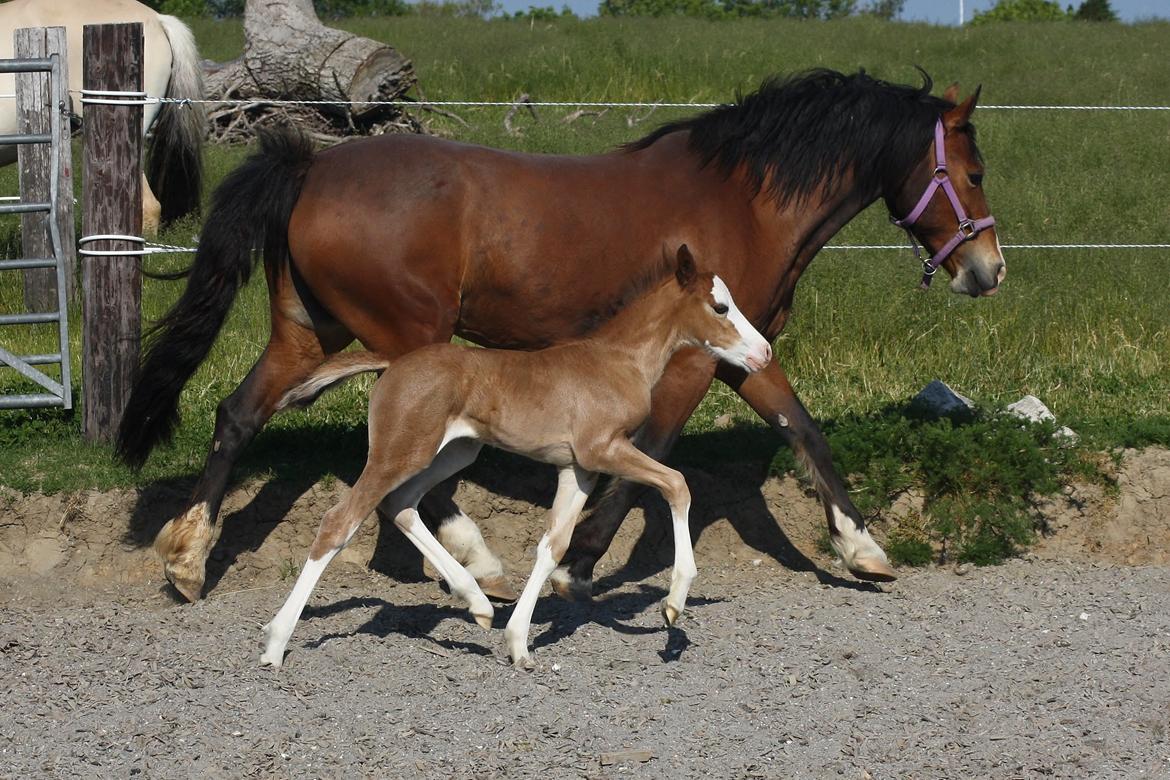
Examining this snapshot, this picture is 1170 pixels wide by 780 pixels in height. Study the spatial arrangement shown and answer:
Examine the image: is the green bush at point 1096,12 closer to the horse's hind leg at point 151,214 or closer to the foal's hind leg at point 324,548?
the horse's hind leg at point 151,214

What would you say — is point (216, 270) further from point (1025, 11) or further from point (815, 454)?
point (1025, 11)

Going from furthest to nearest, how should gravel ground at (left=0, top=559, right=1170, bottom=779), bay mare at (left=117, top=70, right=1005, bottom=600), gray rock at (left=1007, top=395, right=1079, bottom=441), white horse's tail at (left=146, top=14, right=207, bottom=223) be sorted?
white horse's tail at (left=146, top=14, right=207, bottom=223)
gray rock at (left=1007, top=395, right=1079, bottom=441)
bay mare at (left=117, top=70, right=1005, bottom=600)
gravel ground at (left=0, top=559, right=1170, bottom=779)

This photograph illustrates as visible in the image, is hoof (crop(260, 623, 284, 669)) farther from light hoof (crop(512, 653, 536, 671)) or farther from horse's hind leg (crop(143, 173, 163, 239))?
horse's hind leg (crop(143, 173, 163, 239))

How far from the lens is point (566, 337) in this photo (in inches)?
246

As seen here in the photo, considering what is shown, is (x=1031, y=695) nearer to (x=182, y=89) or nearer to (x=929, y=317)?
(x=929, y=317)

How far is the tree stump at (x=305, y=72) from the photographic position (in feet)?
48.9

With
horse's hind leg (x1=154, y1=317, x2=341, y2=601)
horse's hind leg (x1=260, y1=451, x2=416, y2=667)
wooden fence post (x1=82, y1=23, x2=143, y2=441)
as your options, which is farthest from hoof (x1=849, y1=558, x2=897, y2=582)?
wooden fence post (x1=82, y1=23, x2=143, y2=441)

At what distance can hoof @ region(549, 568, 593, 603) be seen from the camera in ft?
20.4

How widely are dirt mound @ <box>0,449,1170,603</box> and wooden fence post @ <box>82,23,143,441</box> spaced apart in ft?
2.89

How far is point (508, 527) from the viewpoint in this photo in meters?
7.09

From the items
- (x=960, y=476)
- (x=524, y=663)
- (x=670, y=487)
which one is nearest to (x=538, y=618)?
(x=524, y=663)

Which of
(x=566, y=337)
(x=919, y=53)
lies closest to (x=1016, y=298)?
(x=566, y=337)

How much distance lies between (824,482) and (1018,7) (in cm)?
4279

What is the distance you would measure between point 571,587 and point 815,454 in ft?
4.15
